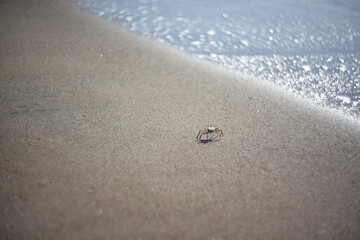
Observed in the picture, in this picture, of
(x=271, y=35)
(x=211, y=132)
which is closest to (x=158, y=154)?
(x=211, y=132)

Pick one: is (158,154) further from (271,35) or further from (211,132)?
(271,35)

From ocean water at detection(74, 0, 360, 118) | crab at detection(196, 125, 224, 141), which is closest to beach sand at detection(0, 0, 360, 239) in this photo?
crab at detection(196, 125, 224, 141)

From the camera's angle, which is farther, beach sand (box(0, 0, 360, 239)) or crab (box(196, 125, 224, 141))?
crab (box(196, 125, 224, 141))

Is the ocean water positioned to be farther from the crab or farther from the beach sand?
the crab

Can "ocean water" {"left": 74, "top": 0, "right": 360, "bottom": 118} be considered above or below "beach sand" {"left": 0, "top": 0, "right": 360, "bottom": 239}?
above

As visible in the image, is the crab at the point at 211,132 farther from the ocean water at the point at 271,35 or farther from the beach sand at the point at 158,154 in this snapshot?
the ocean water at the point at 271,35

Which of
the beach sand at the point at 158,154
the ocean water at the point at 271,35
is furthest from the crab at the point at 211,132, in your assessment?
the ocean water at the point at 271,35

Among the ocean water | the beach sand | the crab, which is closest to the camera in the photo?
the beach sand
